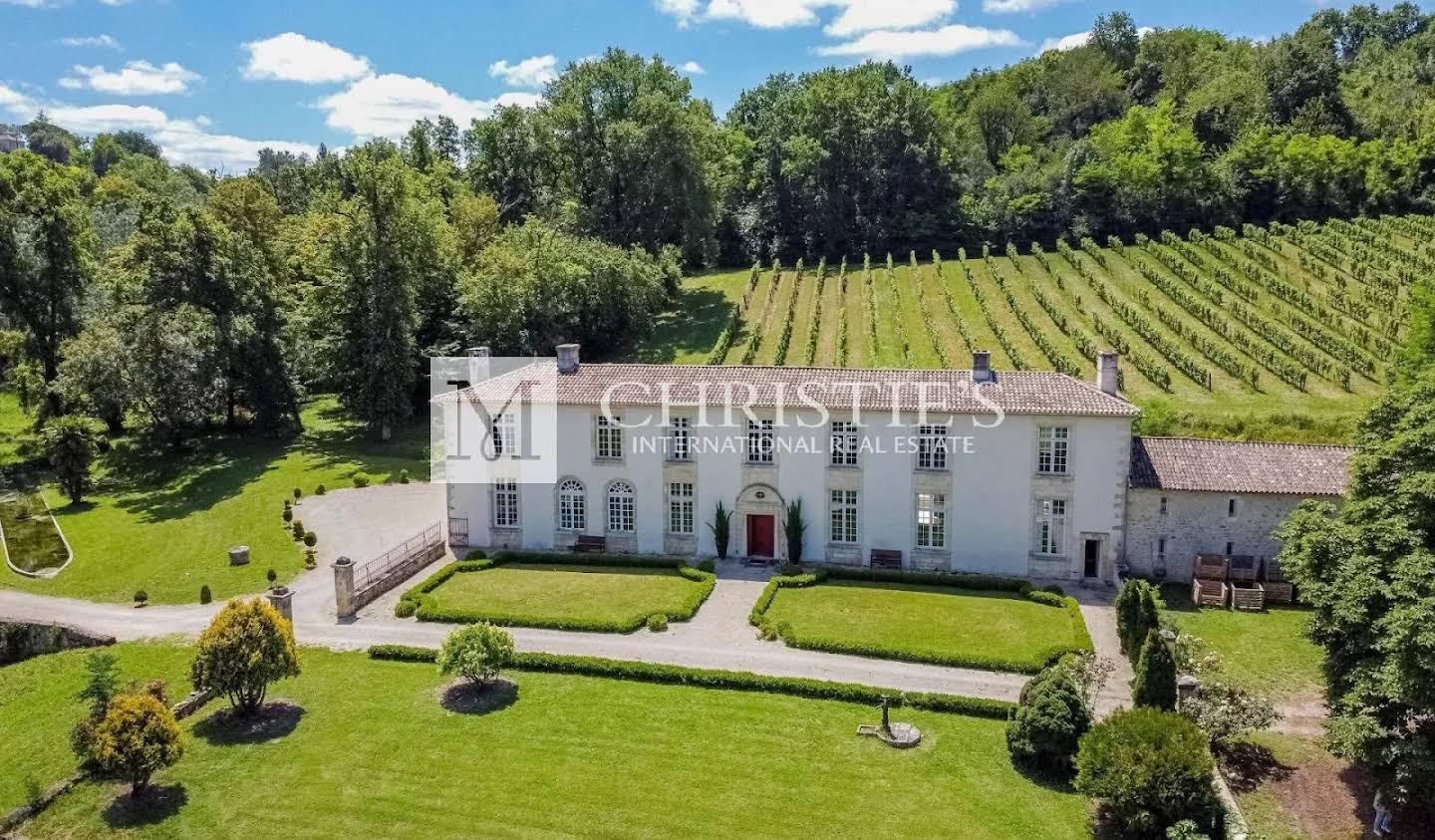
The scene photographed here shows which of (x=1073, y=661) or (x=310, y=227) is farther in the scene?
(x=310, y=227)

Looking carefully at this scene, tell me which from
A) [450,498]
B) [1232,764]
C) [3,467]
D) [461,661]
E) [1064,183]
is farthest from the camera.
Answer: [1064,183]

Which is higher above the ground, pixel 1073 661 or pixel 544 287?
A: pixel 544 287

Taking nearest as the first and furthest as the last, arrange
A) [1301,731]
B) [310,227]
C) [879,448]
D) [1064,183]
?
[1301,731], [879,448], [310,227], [1064,183]

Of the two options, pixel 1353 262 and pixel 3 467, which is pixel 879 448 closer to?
pixel 3 467

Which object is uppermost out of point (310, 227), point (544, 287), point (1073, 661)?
→ point (310, 227)

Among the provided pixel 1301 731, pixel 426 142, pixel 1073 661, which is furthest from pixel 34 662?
pixel 426 142

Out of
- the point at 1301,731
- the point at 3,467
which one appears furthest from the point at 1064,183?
the point at 3,467

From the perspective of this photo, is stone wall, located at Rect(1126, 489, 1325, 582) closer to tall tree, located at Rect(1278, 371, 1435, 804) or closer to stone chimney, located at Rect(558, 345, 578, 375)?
tall tree, located at Rect(1278, 371, 1435, 804)

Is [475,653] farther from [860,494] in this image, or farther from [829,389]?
[829,389]
